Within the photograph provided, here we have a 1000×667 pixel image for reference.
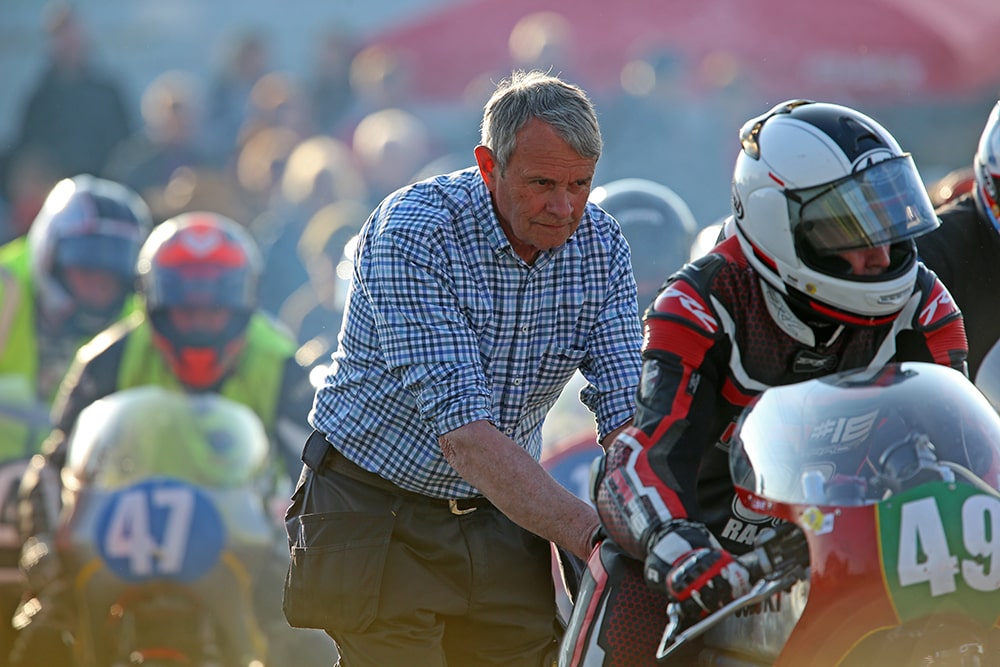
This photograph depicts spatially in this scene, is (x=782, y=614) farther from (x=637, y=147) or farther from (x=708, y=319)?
(x=637, y=147)

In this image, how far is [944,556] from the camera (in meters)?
3.11

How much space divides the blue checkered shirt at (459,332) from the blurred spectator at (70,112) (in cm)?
993

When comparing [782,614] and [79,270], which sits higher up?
[782,614]

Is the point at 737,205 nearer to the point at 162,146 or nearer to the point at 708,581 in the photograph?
the point at 708,581

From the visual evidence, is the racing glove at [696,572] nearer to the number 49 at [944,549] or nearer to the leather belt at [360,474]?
the number 49 at [944,549]

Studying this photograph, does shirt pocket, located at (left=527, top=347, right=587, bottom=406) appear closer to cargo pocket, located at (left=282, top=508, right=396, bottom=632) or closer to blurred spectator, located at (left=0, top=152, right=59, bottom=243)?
cargo pocket, located at (left=282, top=508, right=396, bottom=632)

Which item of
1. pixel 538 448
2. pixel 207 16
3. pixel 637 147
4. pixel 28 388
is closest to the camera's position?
pixel 538 448

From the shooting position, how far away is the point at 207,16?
16.7 meters

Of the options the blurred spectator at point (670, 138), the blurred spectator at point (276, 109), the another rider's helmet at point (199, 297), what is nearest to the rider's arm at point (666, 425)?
the another rider's helmet at point (199, 297)

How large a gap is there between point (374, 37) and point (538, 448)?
1112 cm

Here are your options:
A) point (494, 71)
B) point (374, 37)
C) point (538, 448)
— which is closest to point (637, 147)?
point (494, 71)

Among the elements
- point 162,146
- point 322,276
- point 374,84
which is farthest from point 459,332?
point 374,84

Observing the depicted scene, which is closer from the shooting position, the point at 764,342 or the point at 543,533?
the point at 764,342

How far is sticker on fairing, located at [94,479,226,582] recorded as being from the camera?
22.4 feet
